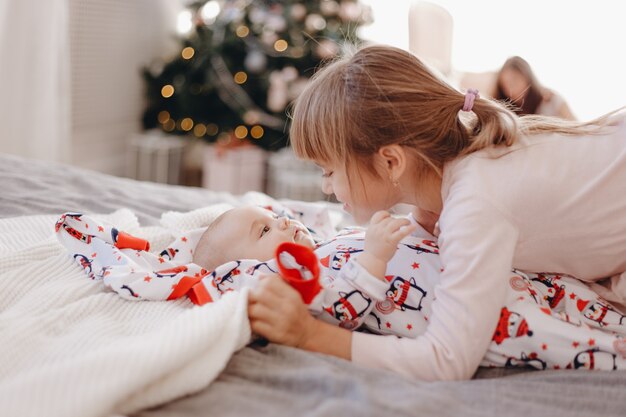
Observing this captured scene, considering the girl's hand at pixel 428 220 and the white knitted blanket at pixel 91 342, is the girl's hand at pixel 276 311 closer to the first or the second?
the white knitted blanket at pixel 91 342

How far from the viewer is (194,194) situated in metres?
1.76

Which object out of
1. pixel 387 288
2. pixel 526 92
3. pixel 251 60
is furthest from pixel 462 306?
pixel 251 60

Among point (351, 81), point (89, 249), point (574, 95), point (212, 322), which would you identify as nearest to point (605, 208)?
point (351, 81)

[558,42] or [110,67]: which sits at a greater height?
[558,42]

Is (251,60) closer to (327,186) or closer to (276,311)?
(327,186)

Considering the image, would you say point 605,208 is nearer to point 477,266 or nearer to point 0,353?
point 477,266

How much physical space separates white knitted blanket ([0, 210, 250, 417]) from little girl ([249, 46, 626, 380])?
0.36 ft

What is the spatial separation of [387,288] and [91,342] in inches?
17.6

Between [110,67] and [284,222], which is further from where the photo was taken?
[110,67]

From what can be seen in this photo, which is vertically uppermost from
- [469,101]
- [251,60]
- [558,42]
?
[558,42]

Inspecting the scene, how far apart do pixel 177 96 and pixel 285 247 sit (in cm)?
282

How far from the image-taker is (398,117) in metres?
1.02

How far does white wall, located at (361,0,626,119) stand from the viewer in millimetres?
3086

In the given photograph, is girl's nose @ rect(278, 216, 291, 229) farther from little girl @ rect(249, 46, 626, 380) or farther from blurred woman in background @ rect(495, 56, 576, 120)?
blurred woman in background @ rect(495, 56, 576, 120)
